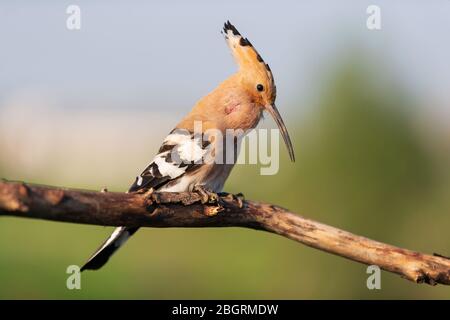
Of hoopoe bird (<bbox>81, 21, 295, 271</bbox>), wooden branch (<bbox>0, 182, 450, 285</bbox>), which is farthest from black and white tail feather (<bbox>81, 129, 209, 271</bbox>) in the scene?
wooden branch (<bbox>0, 182, 450, 285</bbox>)

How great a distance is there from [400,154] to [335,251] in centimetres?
342

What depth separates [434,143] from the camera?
6656mm

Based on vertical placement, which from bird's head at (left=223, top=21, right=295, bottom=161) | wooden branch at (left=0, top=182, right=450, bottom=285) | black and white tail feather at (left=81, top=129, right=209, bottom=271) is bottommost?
wooden branch at (left=0, top=182, right=450, bottom=285)

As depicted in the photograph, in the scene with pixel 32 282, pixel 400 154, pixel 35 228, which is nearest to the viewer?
pixel 400 154

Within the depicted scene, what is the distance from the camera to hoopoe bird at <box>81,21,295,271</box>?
107 inches

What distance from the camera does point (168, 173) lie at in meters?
2.72

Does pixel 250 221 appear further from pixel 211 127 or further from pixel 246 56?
pixel 246 56

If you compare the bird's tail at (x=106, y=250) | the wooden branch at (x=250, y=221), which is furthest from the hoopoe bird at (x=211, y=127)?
the wooden branch at (x=250, y=221)

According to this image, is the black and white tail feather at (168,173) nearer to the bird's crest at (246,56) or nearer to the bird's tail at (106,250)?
the bird's tail at (106,250)

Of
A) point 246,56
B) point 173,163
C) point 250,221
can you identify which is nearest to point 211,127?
point 173,163

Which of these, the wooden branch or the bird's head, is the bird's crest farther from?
the wooden branch
